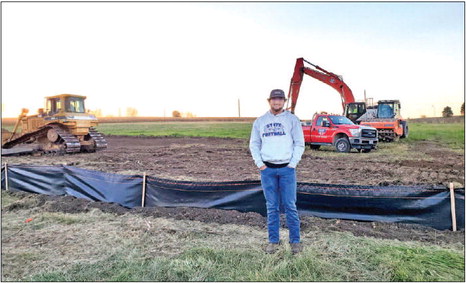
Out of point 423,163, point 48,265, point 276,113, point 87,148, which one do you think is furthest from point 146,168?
point 423,163

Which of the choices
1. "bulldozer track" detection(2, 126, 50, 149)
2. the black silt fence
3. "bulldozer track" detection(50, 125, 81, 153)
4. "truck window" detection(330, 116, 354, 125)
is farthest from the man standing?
"bulldozer track" detection(2, 126, 50, 149)

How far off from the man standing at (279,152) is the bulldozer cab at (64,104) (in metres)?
14.9

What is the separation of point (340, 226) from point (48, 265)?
13.4 ft

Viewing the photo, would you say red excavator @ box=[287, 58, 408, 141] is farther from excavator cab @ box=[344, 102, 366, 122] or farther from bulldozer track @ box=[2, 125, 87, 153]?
A: bulldozer track @ box=[2, 125, 87, 153]

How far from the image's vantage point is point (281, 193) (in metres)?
4.20

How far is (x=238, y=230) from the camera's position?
5223 millimetres

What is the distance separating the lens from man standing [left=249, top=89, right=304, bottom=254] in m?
4.09

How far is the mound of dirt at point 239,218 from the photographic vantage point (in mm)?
4953

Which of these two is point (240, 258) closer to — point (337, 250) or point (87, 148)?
point (337, 250)

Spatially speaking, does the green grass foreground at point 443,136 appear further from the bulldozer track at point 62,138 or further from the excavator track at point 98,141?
the bulldozer track at point 62,138

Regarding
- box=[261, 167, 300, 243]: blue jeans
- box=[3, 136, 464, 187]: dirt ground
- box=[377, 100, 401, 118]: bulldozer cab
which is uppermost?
box=[377, 100, 401, 118]: bulldozer cab

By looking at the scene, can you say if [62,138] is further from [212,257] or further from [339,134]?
[212,257]

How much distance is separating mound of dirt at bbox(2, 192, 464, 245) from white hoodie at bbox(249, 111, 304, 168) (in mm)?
1661

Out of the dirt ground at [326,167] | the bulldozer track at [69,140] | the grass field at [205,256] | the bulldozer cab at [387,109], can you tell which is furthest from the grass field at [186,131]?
the grass field at [205,256]
